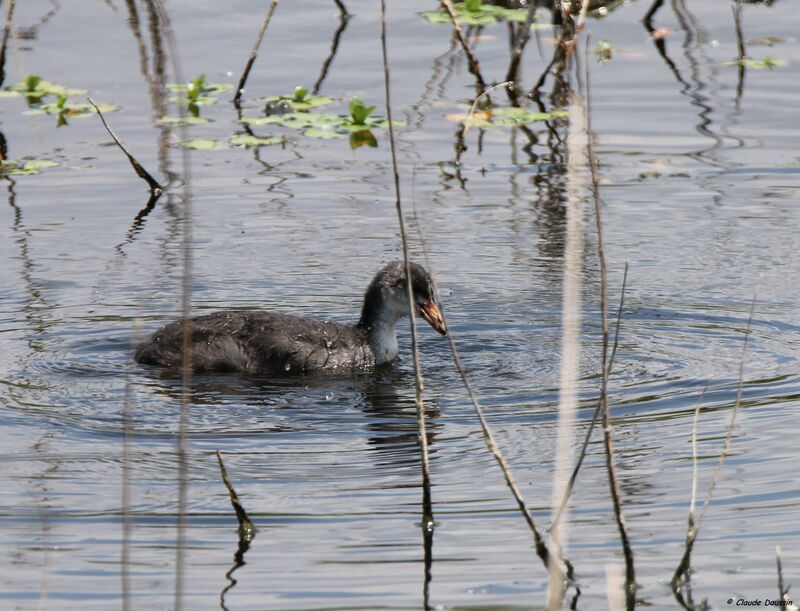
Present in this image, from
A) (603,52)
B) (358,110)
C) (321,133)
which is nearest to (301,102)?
(321,133)

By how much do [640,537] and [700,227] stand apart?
4.91 meters

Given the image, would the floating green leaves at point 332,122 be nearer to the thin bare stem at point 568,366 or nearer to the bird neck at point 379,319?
the thin bare stem at point 568,366

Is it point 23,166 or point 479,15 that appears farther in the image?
point 479,15

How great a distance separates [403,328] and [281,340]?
66.5 inches

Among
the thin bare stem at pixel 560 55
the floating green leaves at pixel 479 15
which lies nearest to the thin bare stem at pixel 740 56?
the thin bare stem at pixel 560 55

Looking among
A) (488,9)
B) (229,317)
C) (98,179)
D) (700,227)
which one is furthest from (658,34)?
(229,317)

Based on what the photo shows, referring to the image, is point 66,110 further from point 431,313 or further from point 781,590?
point 781,590

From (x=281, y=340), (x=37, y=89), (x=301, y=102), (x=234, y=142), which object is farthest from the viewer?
(x=37, y=89)

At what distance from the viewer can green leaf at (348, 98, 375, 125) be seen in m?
12.0

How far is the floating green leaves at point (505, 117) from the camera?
1212cm

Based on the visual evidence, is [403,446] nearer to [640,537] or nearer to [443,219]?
[640,537]

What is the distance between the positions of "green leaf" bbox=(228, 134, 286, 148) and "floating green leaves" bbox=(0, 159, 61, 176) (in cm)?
143

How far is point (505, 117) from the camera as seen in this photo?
1227cm

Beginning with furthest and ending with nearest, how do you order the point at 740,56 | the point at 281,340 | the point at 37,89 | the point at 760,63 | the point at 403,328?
the point at 740,56 → the point at 760,63 → the point at 37,89 → the point at 403,328 → the point at 281,340
